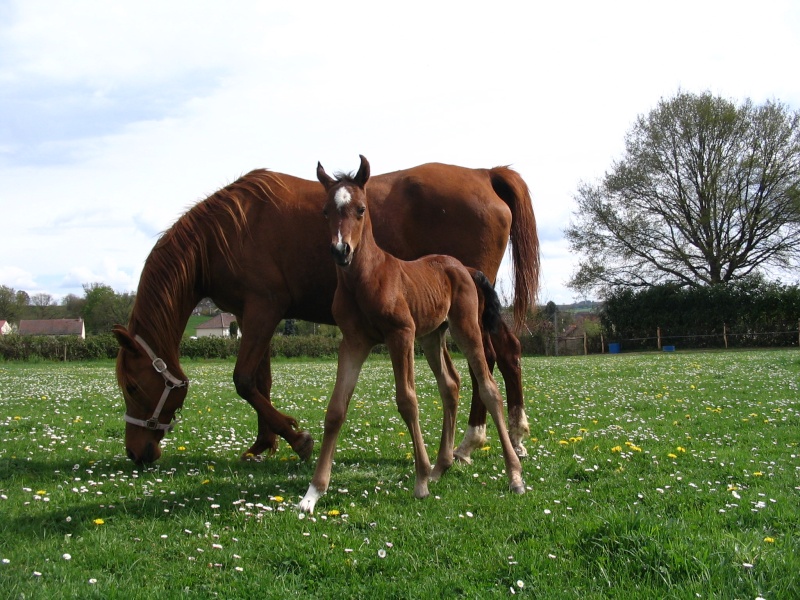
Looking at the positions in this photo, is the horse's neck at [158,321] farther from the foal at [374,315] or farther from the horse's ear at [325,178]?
the horse's ear at [325,178]

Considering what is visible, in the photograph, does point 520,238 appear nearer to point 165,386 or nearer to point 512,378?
point 512,378

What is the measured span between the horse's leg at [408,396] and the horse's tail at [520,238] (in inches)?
138

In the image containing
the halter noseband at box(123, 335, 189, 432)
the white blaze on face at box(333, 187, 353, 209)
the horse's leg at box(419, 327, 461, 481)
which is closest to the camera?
the white blaze on face at box(333, 187, 353, 209)

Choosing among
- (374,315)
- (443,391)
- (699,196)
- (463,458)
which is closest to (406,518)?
(374,315)

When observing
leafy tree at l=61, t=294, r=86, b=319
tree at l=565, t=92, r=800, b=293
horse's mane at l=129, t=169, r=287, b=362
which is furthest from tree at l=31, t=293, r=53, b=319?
horse's mane at l=129, t=169, r=287, b=362

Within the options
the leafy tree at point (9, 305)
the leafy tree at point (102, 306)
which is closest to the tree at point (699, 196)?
the leafy tree at point (102, 306)

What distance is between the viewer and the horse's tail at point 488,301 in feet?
22.3

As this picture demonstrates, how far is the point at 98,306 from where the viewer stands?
214 ft

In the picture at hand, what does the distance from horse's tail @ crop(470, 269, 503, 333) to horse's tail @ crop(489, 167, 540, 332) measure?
1.79 m

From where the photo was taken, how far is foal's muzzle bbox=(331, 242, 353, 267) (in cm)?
481

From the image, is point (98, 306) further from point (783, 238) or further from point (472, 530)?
point (472, 530)

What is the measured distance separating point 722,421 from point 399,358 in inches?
235

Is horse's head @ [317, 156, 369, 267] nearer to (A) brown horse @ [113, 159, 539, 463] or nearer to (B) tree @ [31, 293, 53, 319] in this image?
(A) brown horse @ [113, 159, 539, 463]

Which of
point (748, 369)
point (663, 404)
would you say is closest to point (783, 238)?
point (748, 369)
